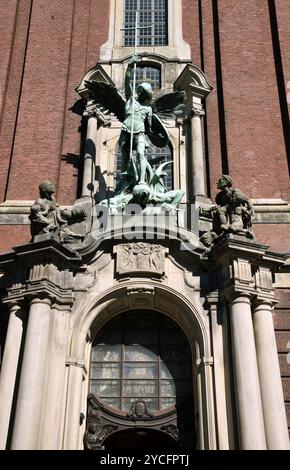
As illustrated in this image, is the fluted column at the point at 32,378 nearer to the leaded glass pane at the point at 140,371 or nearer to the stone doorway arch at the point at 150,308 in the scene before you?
the stone doorway arch at the point at 150,308

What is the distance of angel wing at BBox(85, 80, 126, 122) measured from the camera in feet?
42.2

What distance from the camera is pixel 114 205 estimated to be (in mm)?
11180

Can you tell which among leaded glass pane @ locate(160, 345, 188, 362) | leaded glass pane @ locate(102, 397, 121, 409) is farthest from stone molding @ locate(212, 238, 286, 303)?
leaded glass pane @ locate(102, 397, 121, 409)

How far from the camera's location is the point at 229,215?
1062 centimetres

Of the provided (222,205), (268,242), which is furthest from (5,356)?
(268,242)

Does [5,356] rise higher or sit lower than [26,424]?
higher

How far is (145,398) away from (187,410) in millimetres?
805

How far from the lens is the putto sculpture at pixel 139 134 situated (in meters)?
11.3

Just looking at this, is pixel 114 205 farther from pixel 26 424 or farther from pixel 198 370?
pixel 26 424

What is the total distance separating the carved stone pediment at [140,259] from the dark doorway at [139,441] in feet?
9.38

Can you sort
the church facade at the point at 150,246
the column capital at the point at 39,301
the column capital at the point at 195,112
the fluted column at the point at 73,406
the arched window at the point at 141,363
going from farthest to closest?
the column capital at the point at 195,112 < the arched window at the point at 141,363 < the column capital at the point at 39,301 < the church facade at the point at 150,246 < the fluted column at the point at 73,406

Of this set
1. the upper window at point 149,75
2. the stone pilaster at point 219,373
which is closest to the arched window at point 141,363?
the stone pilaster at point 219,373

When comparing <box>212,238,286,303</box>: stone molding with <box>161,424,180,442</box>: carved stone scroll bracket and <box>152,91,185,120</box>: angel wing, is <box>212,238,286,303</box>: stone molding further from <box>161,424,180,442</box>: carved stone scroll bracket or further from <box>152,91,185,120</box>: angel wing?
<box>152,91,185,120</box>: angel wing

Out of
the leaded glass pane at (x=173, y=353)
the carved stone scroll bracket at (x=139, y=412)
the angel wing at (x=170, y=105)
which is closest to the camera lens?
the carved stone scroll bracket at (x=139, y=412)
